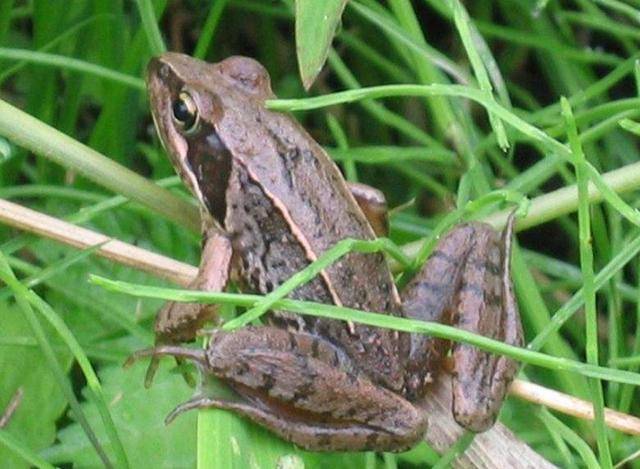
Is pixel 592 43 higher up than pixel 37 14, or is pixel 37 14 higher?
pixel 37 14

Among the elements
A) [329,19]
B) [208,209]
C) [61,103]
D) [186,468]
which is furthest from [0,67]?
[329,19]

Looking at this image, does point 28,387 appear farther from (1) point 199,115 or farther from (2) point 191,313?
(1) point 199,115

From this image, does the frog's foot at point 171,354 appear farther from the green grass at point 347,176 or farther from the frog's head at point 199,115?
the frog's head at point 199,115

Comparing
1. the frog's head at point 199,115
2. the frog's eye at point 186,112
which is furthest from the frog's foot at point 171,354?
the frog's eye at point 186,112

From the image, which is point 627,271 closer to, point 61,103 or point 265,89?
point 265,89

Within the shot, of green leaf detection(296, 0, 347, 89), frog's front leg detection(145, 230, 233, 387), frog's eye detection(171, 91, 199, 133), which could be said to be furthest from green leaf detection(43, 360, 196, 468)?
green leaf detection(296, 0, 347, 89)

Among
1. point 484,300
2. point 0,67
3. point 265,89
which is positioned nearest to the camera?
point 484,300
